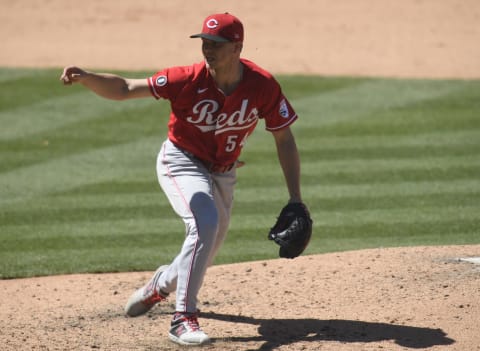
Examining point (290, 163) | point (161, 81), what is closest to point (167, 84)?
point (161, 81)

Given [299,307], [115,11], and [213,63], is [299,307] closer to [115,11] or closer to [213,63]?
[213,63]

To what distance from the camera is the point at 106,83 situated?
5156 millimetres

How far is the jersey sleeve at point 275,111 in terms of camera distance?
5367 millimetres

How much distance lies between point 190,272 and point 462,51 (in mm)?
10291

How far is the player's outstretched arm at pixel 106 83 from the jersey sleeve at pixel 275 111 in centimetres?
71

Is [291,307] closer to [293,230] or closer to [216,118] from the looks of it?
[293,230]

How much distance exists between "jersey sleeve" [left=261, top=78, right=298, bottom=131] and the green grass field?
6.96 ft

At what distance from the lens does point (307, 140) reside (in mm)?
10336

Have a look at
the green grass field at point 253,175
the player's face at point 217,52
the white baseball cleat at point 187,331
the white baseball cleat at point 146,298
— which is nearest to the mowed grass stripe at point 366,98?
the green grass field at point 253,175

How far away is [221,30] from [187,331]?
1.72 meters

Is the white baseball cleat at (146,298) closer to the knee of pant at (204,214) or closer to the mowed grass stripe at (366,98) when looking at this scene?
the knee of pant at (204,214)

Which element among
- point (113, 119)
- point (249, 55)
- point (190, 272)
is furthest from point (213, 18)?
point (249, 55)

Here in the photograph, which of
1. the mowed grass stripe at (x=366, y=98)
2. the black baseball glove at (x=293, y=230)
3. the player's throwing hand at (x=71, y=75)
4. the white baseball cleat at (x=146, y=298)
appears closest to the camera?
the player's throwing hand at (x=71, y=75)

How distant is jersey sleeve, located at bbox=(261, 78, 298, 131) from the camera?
5367mm
